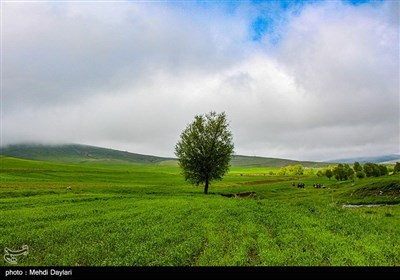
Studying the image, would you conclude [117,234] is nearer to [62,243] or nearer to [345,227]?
[62,243]

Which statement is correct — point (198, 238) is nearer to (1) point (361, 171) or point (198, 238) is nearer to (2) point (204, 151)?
(2) point (204, 151)

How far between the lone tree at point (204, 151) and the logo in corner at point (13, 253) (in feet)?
173

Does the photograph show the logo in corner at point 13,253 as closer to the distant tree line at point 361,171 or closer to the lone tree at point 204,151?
the lone tree at point 204,151

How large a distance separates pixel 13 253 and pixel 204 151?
5445 centimetres

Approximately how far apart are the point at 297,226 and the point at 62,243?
1919 centimetres

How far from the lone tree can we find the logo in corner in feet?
173

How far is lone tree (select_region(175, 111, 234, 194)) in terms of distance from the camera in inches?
2808

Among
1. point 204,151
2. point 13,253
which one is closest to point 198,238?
point 13,253

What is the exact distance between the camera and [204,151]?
7138cm

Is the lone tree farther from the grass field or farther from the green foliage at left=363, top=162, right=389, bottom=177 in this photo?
the green foliage at left=363, top=162, right=389, bottom=177

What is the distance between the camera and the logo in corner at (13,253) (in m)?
17.1
